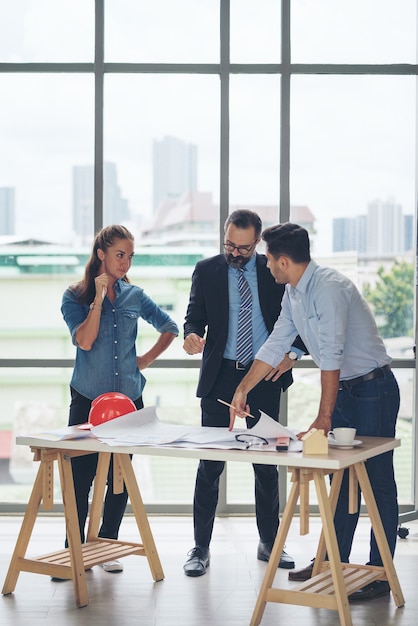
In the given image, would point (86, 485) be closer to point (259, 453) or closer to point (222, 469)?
point (222, 469)

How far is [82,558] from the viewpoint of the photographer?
3.94m

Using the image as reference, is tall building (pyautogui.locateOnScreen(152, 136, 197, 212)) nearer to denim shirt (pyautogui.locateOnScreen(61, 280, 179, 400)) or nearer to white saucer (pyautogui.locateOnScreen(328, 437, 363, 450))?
denim shirt (pyautogui.locateOnScreen(61, 280, 179, 400))

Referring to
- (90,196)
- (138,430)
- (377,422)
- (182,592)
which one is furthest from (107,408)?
(90,196)

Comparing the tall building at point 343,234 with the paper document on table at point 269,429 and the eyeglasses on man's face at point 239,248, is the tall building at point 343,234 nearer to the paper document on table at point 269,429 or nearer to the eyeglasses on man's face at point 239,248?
the eyeglasses on man's face at point 239,248

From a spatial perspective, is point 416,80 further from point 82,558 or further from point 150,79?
point 82,558

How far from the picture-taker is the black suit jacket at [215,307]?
4422mm

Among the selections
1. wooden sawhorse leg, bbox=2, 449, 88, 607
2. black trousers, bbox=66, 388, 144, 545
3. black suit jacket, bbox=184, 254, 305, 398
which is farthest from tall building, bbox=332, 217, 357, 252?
wooden sawhorse leg, bbox=2, 449, 88, 607

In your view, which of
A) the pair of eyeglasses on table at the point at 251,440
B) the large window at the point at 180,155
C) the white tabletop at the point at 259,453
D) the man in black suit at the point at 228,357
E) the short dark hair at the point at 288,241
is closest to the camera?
the white tabletop at the point at 259,453

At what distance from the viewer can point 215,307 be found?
14.6 feet

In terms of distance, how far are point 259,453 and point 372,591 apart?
0.94 metres

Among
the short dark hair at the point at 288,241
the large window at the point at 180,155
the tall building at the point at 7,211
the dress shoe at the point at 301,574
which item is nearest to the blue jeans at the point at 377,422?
the dress shoe at the point at 301,574

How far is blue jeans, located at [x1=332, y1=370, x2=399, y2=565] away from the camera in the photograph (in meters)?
3.91

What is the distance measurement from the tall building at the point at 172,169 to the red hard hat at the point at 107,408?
1824mm

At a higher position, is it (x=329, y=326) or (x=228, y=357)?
(x=329, y=326)
